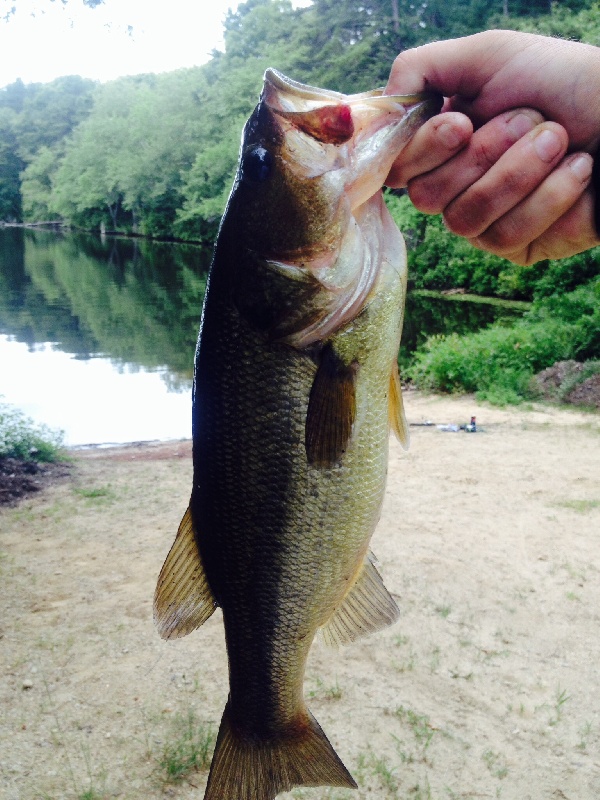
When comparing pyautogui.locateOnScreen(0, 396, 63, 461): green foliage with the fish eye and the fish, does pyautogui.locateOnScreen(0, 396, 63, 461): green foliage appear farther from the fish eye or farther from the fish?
the fish eye

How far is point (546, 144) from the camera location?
209 centimetres

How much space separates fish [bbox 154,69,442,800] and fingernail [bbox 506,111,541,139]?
280 mm

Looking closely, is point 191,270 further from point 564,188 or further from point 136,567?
point 564,188

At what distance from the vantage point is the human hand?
83.0 inches

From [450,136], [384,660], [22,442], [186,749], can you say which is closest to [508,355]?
[22,442]

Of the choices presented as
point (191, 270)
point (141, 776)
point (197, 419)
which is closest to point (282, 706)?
point (197, 419)

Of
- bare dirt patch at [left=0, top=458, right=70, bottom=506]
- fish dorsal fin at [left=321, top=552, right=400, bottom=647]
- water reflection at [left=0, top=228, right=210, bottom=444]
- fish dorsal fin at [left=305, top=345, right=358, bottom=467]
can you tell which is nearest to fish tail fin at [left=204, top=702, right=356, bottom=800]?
fish dorsal fin at [left=321, top=552, right=400, bottom=647]

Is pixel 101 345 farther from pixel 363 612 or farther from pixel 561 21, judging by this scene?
pixel 561 21

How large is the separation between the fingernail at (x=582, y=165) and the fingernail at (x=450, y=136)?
0.36 metres

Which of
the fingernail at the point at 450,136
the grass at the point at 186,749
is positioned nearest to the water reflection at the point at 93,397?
the grass at the point at 186,749

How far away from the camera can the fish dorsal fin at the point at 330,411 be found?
1.85 meters

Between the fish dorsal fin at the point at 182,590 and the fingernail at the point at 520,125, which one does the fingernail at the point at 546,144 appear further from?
the fish dorsal fin at the point at 182,590

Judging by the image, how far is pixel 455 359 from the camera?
48.2 ft

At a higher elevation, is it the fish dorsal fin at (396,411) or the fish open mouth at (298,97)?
the fish open mouth at (298,97)
